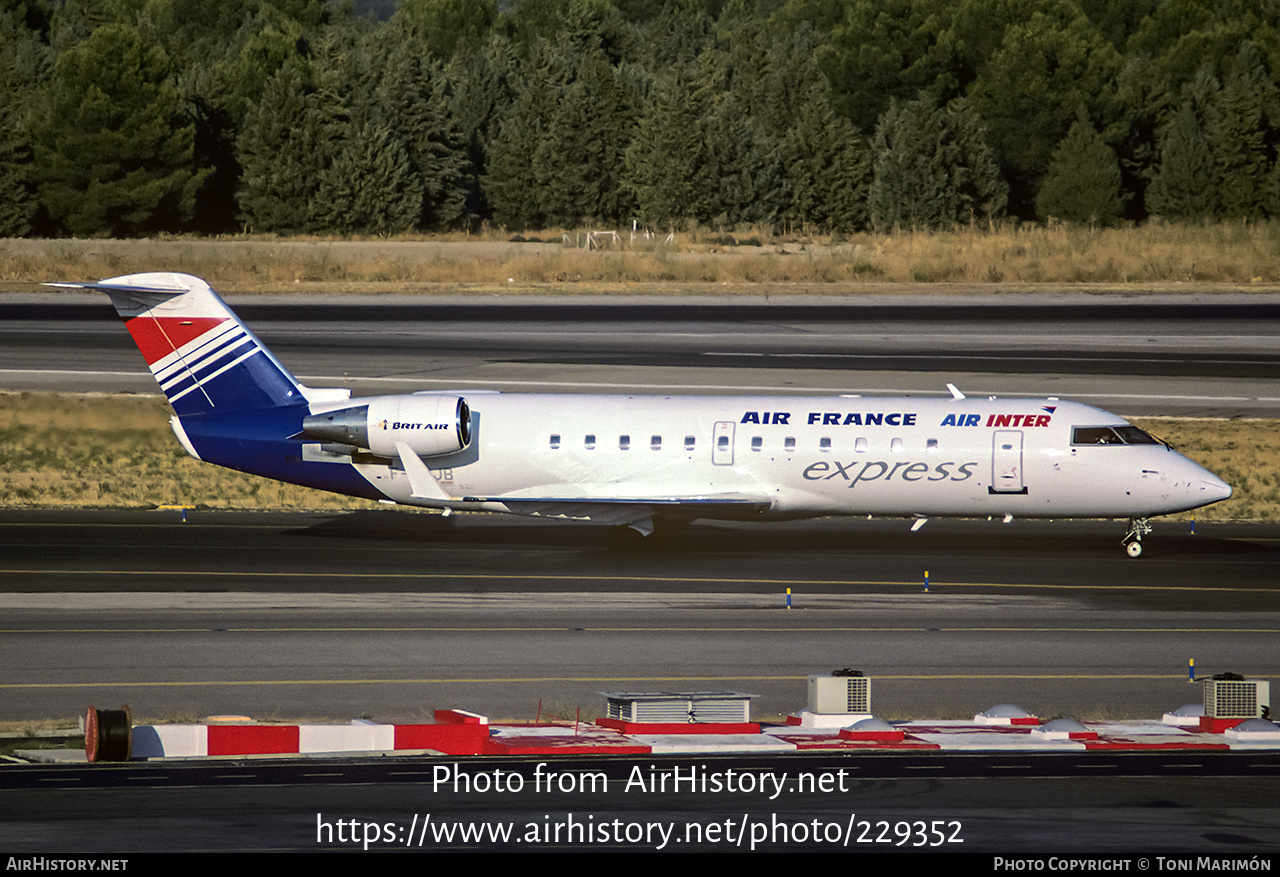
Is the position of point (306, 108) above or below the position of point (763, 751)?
above

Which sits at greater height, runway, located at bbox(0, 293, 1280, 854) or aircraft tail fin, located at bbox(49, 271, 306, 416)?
aircraft tail fin, located at bbox(49, 271, 306, 416)

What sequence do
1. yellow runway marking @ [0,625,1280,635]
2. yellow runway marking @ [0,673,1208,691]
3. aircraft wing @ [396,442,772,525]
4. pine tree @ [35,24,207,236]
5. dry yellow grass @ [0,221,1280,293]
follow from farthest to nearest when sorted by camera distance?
pine tree @ [35,24,207,236]
dry yellow grass @ [0,221,1280,293]
aircraft wing @ [396,442,772,525]
yellow runway marking @ [0,625,1280,635]
yellow runway marking @ [0,673,1208,691]

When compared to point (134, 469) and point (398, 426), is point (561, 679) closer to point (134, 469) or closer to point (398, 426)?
point (398, 426)

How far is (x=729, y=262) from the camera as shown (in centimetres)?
9131

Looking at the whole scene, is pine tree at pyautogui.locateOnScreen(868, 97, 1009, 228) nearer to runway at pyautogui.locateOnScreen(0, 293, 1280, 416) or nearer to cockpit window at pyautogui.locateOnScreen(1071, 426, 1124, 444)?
runway at pyautogui.locateOnScreen(0, 293, 1280, 416)

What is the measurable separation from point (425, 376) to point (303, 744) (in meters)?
36.5

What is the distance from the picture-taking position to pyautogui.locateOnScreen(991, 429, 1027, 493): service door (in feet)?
116

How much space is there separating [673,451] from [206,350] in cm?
1061

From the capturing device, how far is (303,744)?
63.3ft

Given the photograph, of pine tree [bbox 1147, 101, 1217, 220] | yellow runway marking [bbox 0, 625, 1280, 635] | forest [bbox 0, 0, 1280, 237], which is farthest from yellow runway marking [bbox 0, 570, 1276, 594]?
pine tree [bbox 1147, 101, 1217, 220]

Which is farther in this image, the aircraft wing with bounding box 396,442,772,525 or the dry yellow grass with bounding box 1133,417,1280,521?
the dry yellow grass with bounding box 1133,417,1280,521

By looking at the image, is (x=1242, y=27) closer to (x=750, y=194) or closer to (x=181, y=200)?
(x=750, y=194)

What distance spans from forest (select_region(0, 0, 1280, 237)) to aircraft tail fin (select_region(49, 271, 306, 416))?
7235cm
